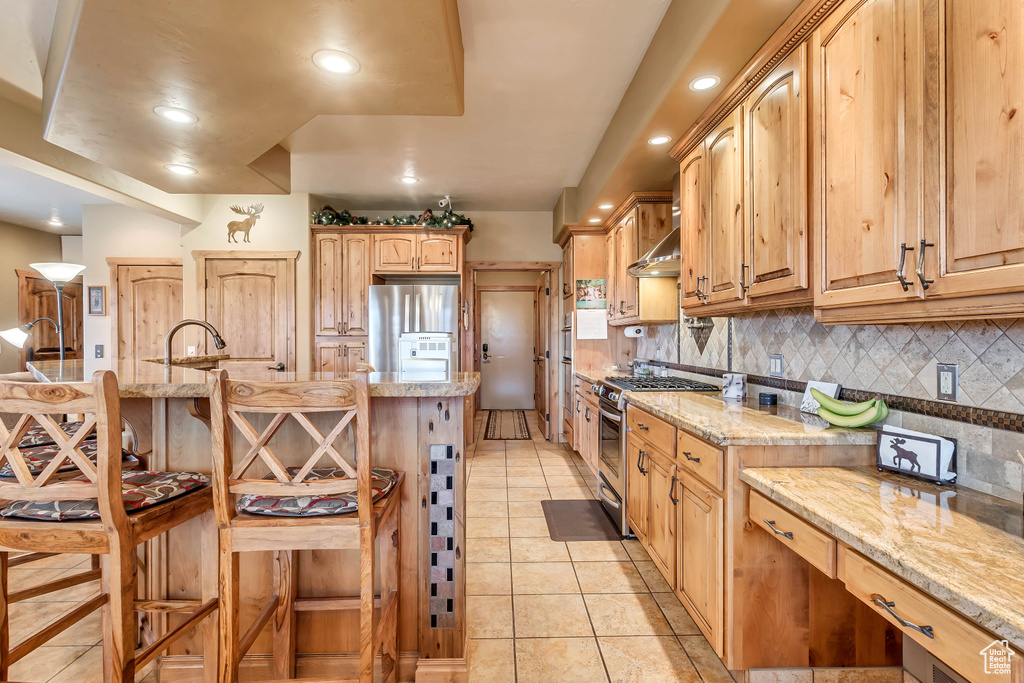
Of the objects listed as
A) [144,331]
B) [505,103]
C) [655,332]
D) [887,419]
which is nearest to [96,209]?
[144,331]

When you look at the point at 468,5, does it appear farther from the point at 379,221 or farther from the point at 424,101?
the point at 379,221

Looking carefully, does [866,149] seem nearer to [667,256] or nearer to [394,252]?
[667,256]

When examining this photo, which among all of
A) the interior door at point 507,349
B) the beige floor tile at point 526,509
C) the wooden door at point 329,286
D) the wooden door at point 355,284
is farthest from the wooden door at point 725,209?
the interior door at point 507,349

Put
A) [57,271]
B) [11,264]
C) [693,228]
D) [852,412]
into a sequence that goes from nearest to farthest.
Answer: [852,412] < [693,228] < [57,271] < [11,264]

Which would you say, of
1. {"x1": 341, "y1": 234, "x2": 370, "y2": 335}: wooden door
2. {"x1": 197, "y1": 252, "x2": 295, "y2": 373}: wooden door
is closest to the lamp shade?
{"x1": 197, "y1": 252, "x2": 295, "y2": 373}: wooden door

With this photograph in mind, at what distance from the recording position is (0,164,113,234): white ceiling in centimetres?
411

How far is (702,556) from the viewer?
174 cm

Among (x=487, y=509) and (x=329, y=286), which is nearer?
(x=487, y=509)

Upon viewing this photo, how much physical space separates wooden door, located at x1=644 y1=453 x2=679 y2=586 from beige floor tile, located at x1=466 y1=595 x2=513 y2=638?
0.76m

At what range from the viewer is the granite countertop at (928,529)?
0.75m

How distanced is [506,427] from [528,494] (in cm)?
281

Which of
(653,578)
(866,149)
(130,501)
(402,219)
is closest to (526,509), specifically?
Result: (653,578)

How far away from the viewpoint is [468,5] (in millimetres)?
2043

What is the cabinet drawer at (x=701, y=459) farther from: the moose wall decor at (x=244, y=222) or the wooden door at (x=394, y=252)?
the moose wall decor at (x=244, y=222)
